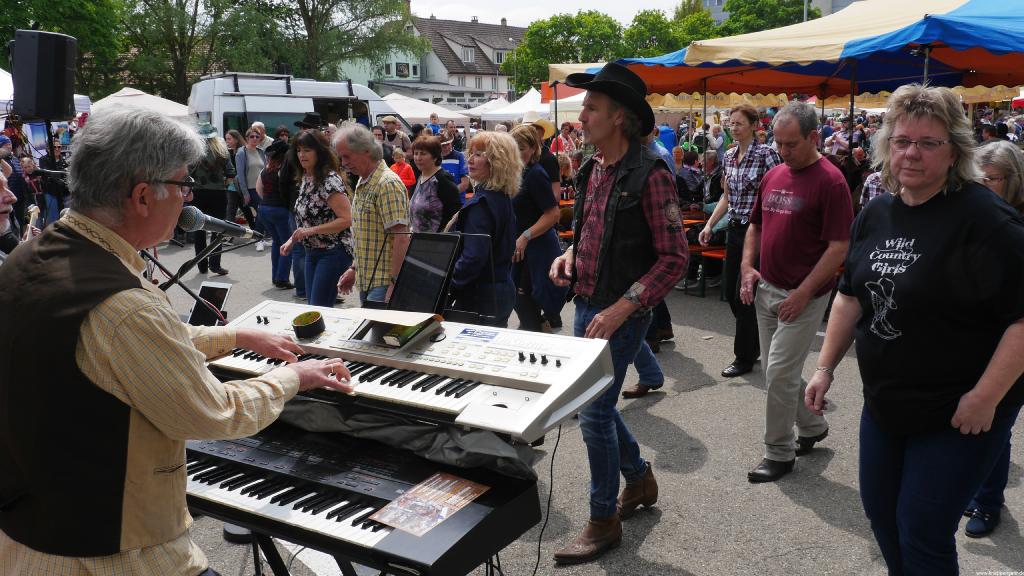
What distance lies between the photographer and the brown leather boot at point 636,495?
11.6 feet

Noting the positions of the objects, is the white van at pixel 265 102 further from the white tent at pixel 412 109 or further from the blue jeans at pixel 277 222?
the white tent at pixel 412 109

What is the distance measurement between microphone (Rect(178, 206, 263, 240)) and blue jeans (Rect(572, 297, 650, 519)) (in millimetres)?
1482

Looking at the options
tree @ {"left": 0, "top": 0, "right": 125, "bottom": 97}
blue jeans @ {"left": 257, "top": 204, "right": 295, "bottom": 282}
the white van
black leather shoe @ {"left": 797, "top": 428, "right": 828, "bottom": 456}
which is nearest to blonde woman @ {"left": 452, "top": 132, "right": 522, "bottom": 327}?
black leather shoe @ {"left": 797, "top": 428, "right": 828, "bottom": 456}

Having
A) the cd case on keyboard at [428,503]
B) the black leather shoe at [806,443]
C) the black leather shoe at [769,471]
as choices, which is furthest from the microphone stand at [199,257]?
the black leather shoe at [806,443]

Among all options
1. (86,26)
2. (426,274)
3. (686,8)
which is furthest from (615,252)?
(686,8)

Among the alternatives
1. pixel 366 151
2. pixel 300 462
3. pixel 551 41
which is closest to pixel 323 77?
pixel 551 41

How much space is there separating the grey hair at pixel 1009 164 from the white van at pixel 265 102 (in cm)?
1320

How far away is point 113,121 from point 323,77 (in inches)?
1580

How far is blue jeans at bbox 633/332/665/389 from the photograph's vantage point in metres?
5.24

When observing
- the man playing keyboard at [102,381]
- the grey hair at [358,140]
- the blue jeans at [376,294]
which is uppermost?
the grey hair at [358,140]

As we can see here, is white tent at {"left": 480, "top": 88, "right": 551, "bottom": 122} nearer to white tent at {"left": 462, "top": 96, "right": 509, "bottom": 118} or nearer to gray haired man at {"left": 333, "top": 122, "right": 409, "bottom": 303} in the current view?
white tent at {"left": 462, "top": 96, "right": 509, "bottom": 118}

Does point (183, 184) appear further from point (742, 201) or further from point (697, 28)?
point (697, 28)

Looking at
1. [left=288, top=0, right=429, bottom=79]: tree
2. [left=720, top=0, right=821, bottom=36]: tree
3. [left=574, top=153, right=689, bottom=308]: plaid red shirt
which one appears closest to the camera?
[left=574, top=153, right=689, bottom=308]: plaid red shirt

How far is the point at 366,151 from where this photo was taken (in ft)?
15.2
